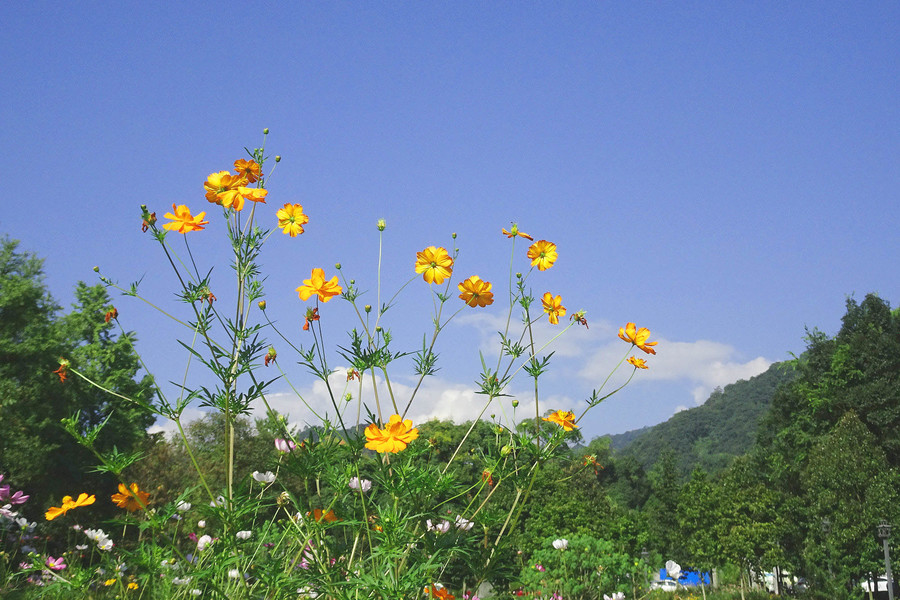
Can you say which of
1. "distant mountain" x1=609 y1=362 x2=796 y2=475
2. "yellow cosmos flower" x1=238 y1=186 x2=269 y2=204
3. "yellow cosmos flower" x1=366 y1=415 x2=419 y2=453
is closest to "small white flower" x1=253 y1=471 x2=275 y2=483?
"yellow cosmos flower" x1=366 y1=415 x2=419 y2=453

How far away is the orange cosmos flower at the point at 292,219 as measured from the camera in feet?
8.89

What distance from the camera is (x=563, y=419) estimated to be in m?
2.92

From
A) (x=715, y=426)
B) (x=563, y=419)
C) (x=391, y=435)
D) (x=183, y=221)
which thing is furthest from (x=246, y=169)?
(x=715, y=426)

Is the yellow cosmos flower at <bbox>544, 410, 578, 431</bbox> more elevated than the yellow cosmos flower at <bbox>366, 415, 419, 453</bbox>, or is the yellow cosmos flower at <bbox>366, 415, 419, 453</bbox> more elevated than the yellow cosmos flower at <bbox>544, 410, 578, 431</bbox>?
the yellow cosmos flower at <bbox>544, 410, 578, 431</bbox>

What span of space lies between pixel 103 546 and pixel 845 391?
99.5ft

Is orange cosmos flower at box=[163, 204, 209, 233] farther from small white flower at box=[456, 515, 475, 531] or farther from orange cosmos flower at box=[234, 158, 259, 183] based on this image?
small white flower at box=[456, 515, 475, 531]

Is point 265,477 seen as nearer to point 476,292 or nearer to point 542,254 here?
point 476,292

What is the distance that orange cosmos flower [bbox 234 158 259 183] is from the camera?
2.66 meters

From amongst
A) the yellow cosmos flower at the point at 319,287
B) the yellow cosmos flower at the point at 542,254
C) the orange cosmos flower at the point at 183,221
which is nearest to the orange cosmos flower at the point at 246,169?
the orange cosmos flower at the point at 183,221

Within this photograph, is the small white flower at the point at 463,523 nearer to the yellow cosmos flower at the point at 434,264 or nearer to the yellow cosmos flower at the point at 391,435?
the yellow cosmos flower at the point at 391,435

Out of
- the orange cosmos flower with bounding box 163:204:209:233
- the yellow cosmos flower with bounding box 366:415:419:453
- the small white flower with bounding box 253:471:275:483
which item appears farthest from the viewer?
the small white flower with bounding box 253:471:275:483

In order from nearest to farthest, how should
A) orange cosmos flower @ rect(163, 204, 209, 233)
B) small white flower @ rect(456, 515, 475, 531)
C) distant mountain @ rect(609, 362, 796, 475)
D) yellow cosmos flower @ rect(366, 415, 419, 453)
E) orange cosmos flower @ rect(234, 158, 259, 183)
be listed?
1. yellow cosmos flower @ rect(366, 415, 419, 453)
2. orange cosmos flower @ rect(163, 204, 209, 233)
3. orange cosmos flower @ rect(234, 158, 259, 183)
4. small white flower @ rect(456, 515, 475, 531)
5. distant mountain @ rect(609, 362, 796, 475)

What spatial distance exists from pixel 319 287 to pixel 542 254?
114 centimetres

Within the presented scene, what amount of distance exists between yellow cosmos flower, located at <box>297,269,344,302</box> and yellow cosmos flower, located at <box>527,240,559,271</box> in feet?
3.33
